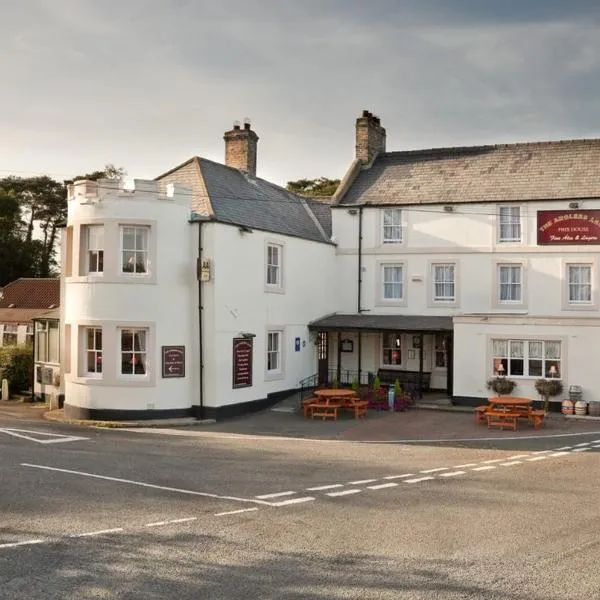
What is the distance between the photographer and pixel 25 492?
13297mm

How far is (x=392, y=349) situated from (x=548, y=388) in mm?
6838

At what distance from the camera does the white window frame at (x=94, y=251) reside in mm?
23297

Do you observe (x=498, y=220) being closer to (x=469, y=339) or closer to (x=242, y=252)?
(x=469, y=339)

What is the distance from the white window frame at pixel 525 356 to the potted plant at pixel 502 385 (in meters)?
0.27

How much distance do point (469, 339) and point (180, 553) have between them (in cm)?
1765

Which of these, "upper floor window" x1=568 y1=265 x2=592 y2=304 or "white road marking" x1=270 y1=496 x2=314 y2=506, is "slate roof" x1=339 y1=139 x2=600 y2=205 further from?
"white road marking" x1=270 y1=496 x2=314 y2=506

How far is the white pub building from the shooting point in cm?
2305

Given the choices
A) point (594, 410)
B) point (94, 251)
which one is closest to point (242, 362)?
point (94, 251)

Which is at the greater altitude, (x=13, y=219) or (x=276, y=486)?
(x=13, y=219)

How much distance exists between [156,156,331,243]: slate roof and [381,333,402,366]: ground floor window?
15.0ft

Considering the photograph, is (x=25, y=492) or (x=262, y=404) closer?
(x=25, y=492)

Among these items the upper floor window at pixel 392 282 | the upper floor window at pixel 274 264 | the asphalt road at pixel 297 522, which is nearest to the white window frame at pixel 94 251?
the upper floor window at pixel 274 264

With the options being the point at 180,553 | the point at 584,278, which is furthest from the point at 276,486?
the point at 584,278

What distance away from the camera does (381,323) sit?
2780cm
